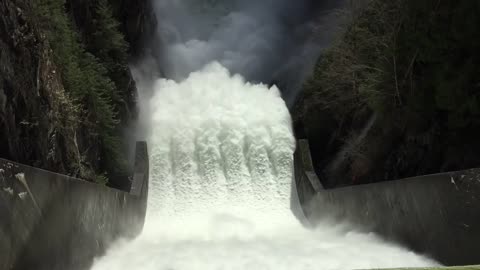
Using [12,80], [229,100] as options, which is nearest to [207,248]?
[12,80]

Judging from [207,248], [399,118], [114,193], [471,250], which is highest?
[399,118]

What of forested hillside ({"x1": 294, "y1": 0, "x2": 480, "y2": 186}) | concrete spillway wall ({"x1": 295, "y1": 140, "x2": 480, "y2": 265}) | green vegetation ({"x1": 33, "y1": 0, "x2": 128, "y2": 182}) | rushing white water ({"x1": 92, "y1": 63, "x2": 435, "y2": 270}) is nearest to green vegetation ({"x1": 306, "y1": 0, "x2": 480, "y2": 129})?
forested hillside ({"x1": 294, "y1": 0, "x2": 480, "y2": 186})

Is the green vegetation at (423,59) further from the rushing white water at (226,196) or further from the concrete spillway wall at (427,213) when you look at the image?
the rushing white water at (226,196)

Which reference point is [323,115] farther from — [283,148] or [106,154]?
[106,154]

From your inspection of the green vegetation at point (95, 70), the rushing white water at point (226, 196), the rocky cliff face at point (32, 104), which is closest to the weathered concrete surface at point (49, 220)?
the rushing white water at point (226, 196)

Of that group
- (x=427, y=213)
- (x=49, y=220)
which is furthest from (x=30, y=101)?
(x=427, y=213)

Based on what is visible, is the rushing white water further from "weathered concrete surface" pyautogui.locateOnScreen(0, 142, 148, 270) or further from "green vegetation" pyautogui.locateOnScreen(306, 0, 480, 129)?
"green vegetation" pyautogui.locateOnScreen(306, 0, 480, 129)

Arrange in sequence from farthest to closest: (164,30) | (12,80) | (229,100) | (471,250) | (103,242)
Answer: (164,30), (229,100), (103,242), (12,80), (471,250)
